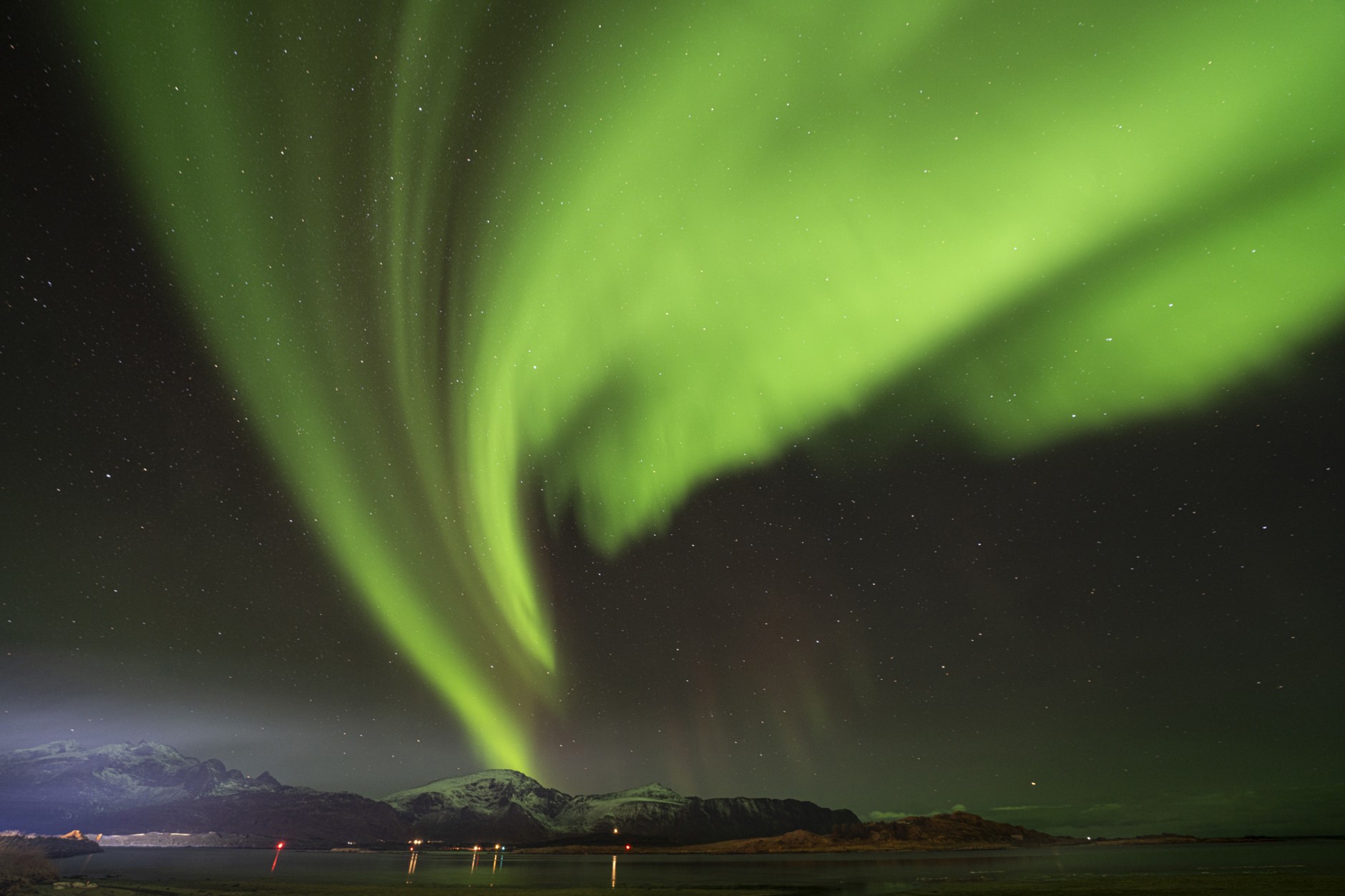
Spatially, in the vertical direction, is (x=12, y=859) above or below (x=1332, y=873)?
above

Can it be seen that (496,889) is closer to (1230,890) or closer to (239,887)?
(239,887)

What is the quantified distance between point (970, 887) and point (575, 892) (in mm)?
28740

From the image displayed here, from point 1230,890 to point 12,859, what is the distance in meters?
98.2

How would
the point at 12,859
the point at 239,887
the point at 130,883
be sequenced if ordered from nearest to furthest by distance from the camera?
1. the point at 239,887
2. the point at 130,883
3. the point at 12,859

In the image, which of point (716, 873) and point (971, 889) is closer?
point (971, 889)

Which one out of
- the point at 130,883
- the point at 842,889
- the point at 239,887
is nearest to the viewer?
the point at 239,887

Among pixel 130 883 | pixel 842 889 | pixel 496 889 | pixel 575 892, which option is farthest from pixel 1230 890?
pixel 130 883

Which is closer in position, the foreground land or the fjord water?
the foreground land

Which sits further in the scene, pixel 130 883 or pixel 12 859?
pixel 12 859

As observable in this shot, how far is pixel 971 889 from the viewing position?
47500 millimetres

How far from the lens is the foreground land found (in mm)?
41375

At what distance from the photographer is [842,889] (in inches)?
2280

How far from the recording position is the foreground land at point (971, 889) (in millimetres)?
41375

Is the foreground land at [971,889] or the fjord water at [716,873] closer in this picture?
the foreground land at [971,889]
